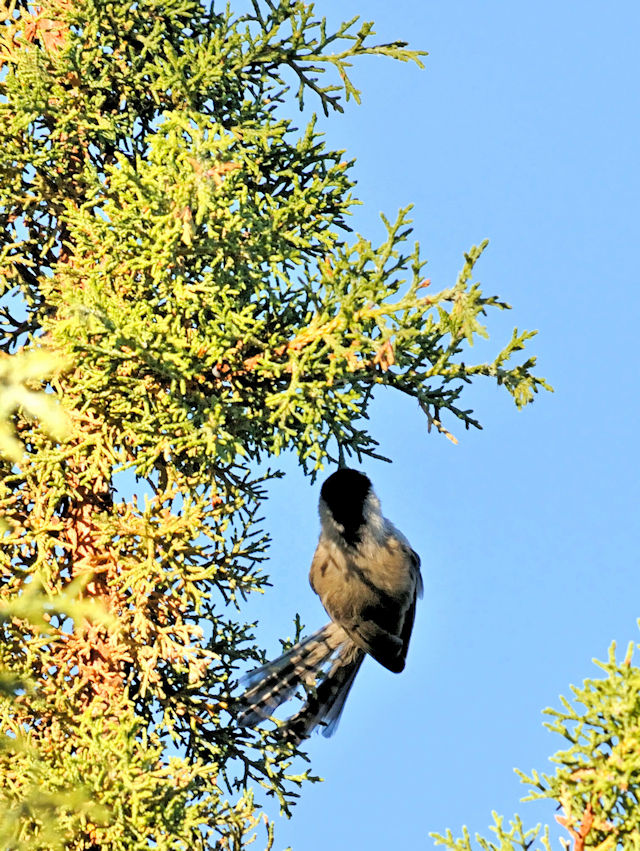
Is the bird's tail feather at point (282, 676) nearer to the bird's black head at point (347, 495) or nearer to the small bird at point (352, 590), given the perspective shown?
the small bird at point (352, 590)

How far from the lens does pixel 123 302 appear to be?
5379mm

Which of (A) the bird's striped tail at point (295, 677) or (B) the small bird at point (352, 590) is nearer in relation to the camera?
(A) the bird's striped tail at point (295, 677)

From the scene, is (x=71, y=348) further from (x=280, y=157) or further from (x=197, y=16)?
(x=197, y=16)

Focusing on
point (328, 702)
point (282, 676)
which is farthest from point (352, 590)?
point (282, 676)

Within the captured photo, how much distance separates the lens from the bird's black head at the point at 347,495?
689cm

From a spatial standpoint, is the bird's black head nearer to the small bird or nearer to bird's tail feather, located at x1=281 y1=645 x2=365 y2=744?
the small bird

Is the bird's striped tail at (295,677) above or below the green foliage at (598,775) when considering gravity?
above

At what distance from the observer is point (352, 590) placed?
285 inches

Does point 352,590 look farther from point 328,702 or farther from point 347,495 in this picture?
point 328,702

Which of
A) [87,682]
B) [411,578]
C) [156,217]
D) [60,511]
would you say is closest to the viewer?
[156,217]

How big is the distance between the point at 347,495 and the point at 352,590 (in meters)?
0.76

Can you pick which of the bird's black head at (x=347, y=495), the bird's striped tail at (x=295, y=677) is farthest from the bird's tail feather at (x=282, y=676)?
the bird's black head at (x=347, y=495)

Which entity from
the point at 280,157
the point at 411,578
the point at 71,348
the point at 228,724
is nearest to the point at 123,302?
the point at 71,348

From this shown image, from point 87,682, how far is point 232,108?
317 cm
